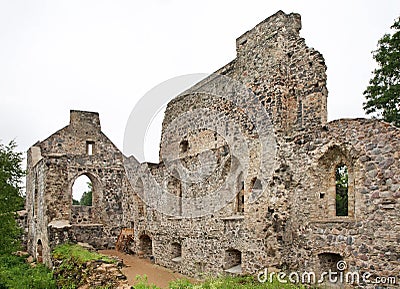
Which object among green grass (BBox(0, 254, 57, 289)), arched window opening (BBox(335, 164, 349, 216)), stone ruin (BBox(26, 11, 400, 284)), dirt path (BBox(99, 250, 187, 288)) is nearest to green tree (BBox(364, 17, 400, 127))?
arched window opening (BBox(335, 164, 349, 216))

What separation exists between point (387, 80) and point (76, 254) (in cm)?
1388

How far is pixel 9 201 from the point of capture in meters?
15.1

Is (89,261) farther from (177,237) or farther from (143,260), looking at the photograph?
(143,260)

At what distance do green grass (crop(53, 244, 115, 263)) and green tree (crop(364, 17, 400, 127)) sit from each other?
A: 12013mm

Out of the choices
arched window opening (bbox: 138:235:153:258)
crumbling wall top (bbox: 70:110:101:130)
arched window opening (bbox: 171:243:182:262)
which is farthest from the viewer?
crumbling wall top (bbox: 70:110:101:130)

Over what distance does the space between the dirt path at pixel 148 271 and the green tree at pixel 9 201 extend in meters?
4.12

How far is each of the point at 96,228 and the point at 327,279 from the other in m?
11.1

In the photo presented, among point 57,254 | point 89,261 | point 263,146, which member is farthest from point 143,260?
point 263,146

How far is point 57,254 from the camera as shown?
44.7 ft

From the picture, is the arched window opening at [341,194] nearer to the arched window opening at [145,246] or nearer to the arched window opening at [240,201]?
the arched window opening at [240,201]

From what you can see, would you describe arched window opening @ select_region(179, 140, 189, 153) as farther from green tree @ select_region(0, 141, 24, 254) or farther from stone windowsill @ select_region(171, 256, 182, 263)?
green tree @ select_region(0, 141, 24, 254)

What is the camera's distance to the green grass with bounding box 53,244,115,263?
11.9 metres

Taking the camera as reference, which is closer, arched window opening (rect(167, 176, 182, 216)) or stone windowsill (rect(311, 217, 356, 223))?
stone windowsill (rect(311, 217, 356, 223))

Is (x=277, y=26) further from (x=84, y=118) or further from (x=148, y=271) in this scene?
(x=84, y=118)
